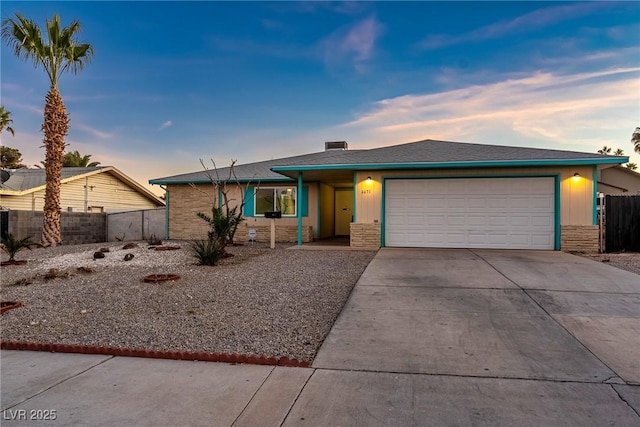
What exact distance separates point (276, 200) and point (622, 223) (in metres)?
12.0

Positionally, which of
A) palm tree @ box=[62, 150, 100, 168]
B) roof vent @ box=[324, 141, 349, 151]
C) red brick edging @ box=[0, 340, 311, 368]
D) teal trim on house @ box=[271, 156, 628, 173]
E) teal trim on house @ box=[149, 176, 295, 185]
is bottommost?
red brick edging @ box=[0, 340, 311, 368]

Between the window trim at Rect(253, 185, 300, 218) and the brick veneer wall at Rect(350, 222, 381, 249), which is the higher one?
the window trim at Rect(253, 185, 300, 218)

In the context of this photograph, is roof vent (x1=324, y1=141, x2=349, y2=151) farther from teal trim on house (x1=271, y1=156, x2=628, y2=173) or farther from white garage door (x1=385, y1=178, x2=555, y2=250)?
white garage door (x1=385, y1=178, x2=555, y2=250)

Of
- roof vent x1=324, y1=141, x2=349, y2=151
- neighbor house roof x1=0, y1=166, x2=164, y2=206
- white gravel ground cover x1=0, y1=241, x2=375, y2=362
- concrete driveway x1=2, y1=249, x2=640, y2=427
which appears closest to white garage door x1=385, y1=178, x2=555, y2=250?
white gravel ground cover x1=0, y1=241, x2=375, y2=362

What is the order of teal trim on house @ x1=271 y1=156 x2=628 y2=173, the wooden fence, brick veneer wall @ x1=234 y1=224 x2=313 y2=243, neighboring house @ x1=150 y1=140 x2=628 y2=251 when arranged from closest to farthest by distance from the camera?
1. teal trim on house @ x1=271 y1=156 x2=628 y2=173
2. neighboring house @ x1=150 y1=140 x2=628 y2=251
3. the wooden fence
4. brick veneer wall @ x1=234 y1=224 x2=313 y2=243

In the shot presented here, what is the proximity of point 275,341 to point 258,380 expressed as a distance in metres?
0.95

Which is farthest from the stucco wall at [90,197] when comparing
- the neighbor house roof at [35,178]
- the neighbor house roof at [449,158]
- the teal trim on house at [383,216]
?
the teal trim on house at [383,216]

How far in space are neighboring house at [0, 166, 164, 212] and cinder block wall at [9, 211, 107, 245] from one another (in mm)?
2940

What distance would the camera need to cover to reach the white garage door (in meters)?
12.0

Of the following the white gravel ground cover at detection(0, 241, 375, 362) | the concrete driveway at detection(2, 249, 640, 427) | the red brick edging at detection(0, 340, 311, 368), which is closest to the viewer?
the concrete driveway at detection(2, 249, 640, 427)

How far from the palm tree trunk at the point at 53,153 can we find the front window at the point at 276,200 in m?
7.55

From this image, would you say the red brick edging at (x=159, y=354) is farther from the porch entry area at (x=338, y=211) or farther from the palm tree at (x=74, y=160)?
the palm tree at (x=74, y=160)

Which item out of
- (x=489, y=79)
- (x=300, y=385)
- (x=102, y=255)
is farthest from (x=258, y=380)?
(x=489, y=79)

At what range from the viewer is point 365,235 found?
42.2ft
